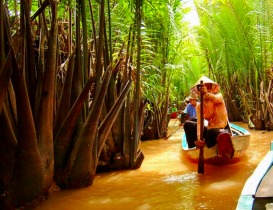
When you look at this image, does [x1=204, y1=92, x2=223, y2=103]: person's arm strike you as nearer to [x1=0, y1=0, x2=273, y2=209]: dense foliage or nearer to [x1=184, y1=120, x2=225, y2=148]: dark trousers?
[x1=184, y1=120, x2=225, y2=148]: dark trousers

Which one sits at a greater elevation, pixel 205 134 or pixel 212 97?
pixel 212 97

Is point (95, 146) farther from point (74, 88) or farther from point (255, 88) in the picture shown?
point (255, 88)

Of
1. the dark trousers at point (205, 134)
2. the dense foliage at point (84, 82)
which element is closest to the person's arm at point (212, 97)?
the dark trousers at point (205, 134)

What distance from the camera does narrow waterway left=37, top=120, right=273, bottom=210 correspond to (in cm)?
368

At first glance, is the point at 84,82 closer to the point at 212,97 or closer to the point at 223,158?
the point at 212,97

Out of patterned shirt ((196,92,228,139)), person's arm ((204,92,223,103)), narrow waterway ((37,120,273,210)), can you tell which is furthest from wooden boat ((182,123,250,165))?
person's arm ((204,92,223,103))

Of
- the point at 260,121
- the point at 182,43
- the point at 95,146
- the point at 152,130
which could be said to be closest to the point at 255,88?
the point at 260,121

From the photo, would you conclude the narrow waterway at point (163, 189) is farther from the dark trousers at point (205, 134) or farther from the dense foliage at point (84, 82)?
the dark trousers at point (205, 134)

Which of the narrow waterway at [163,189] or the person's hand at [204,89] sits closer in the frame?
the narrow waterway at [163,189]

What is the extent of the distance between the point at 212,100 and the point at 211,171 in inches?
46.7

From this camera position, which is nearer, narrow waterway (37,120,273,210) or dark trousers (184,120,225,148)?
narrow waterway (37,120,273,210)

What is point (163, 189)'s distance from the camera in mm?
4305

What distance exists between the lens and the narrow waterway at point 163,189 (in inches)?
145

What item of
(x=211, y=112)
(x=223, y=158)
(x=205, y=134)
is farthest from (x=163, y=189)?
(x=211, y=112)
